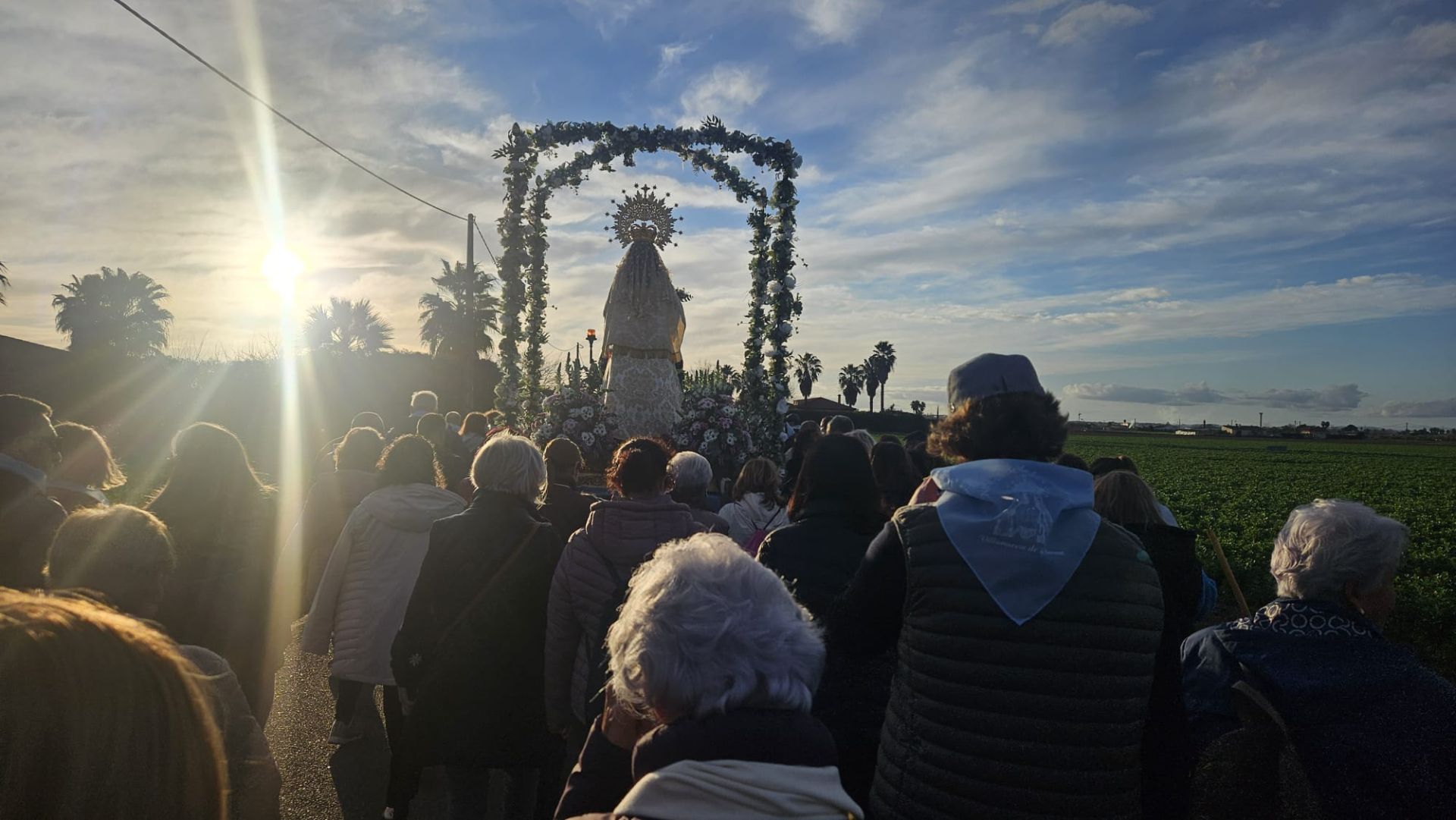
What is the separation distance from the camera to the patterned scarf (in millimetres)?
2576

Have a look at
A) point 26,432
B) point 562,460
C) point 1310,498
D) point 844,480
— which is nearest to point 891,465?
point 562,460

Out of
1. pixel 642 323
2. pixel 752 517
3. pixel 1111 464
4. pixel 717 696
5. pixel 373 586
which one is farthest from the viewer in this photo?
pixel 642 323

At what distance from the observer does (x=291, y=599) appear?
387cm

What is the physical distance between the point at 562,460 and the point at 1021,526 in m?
3.93

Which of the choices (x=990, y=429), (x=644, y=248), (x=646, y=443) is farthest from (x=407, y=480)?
(x=644, y=248)

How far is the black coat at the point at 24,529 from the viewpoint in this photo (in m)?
3.17

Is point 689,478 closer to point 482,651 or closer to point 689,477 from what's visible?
point 689,477

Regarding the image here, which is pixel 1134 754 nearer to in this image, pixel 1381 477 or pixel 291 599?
pixel 291 599

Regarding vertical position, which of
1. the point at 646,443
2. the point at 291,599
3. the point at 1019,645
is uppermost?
the point at 646,443

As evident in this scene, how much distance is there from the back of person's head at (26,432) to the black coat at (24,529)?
48cm

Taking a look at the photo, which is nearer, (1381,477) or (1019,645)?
(1019,645)

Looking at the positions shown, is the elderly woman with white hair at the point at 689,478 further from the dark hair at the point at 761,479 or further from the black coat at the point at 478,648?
the black coat at the point at 478,648

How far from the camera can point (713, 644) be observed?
1.71m

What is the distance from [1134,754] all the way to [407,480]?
3.96 metres
